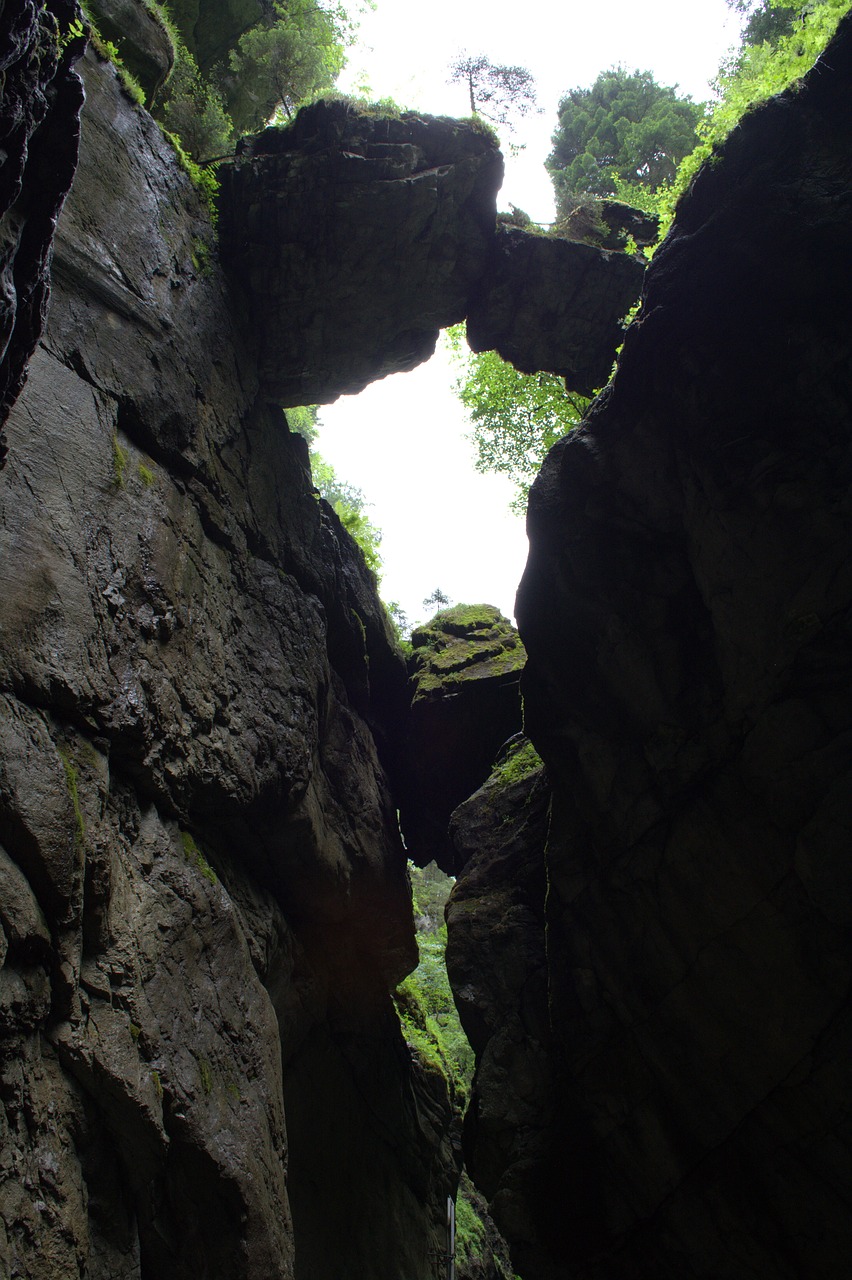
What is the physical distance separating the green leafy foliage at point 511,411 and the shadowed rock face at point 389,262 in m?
5.42

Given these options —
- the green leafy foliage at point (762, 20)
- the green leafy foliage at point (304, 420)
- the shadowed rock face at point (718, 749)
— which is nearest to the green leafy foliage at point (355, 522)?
the green leafy foliage at point (304, 420)

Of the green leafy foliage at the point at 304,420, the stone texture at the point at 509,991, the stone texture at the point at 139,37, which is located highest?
the green leafy foliage at the point at 304,420

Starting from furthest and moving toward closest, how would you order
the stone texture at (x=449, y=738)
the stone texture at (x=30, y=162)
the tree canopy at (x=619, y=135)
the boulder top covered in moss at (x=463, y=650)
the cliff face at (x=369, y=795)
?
1. the tree canopy at (x=619, y=135)
2. the boulder top covered in moss at (x=463, y=650)
3. the stone texture at (x=449, y=738)
4. the cliff face at (x=369, y=795)
5. the stone texture at (x=30, y=162)

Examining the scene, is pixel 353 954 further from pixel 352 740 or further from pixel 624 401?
pixel 624 401

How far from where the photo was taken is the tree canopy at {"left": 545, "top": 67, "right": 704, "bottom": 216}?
18438 millimetres

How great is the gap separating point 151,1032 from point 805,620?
725 centimetres

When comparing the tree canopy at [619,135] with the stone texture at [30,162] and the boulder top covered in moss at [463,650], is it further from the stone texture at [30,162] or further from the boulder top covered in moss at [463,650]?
the stone texture at [30,162]

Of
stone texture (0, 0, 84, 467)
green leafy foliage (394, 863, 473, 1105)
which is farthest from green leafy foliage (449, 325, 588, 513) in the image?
stone texture (0, 0, 84, 467)

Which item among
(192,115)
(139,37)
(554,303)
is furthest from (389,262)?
(139,37)

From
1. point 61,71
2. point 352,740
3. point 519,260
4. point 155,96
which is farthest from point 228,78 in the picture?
point 352,740

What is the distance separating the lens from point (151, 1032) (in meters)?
5.57

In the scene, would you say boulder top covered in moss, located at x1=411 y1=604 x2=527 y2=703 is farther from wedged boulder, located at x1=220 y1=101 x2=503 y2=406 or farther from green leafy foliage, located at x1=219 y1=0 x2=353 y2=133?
green leafy foliage, located at x1=219 y1=0 x2=353 y2=133

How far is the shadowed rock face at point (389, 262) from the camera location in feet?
36.8

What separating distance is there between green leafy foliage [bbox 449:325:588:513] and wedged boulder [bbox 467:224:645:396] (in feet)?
16.5
